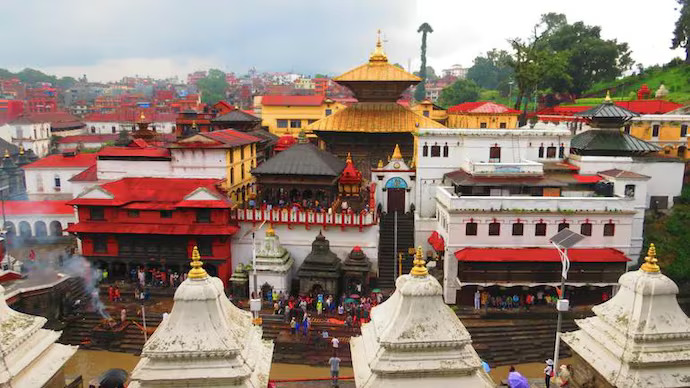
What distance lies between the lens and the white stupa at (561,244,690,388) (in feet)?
28.7

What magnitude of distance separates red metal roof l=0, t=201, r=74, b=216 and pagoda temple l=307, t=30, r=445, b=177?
15115 mm

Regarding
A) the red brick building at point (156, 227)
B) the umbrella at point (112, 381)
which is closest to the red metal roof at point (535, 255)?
the red brick building at point (156, 227)

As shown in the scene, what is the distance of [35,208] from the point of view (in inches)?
1243

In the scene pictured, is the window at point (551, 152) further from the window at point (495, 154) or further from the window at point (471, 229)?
the window at point (471, 229)

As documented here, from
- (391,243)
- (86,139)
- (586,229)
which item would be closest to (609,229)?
(586,229)

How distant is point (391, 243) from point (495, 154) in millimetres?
7098

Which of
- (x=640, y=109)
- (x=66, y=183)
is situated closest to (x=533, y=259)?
(x=640, y=109)

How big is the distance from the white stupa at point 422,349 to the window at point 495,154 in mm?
20574

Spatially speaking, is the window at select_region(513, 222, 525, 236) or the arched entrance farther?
the arched entrance

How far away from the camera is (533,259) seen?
22312 mm

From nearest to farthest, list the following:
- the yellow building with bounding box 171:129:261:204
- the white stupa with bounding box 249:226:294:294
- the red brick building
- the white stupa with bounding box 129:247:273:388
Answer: the white stupa with bounding box 129:247:273:388 → the white stupa with bounding box 249:226:294:294 → the red brick building → the yellow building with bounding box 171:129:261:204

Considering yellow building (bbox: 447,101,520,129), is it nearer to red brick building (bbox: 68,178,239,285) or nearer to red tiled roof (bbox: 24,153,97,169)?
red brick building (bbox: 68,178,239,285)

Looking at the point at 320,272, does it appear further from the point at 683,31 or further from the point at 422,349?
the point at 683,31

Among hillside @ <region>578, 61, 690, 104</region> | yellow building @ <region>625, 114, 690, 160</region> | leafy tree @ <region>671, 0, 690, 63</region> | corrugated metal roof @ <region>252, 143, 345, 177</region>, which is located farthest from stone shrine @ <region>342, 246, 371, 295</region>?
leafy tree @ <region>671, 0, 690, 63</region>
